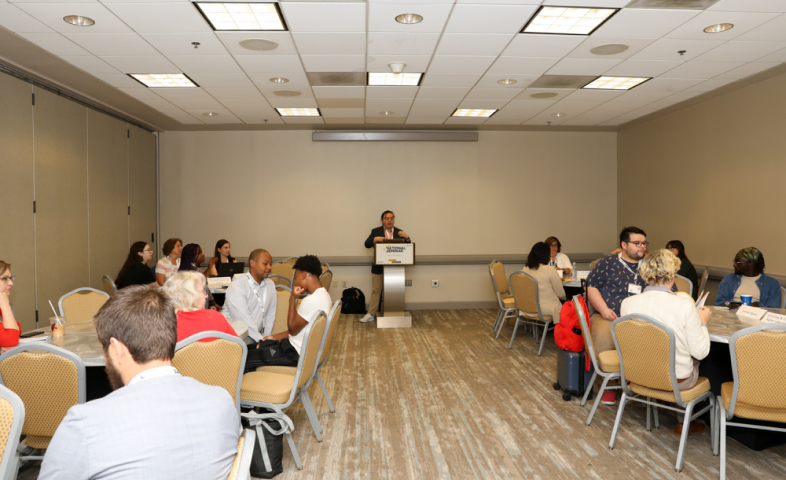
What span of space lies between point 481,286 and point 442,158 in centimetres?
246

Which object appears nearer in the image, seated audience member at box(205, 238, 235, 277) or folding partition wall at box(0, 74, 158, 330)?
folding partition wall at box(0, 74, 158, 330)

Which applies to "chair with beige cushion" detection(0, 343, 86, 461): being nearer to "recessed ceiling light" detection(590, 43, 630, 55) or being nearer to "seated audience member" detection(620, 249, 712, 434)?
"seated audience member" detection(620, 249, 712, 434)

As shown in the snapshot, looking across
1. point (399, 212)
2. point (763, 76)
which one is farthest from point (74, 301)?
point (763, 76)

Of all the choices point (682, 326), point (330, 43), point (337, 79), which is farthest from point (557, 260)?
point (330, 43)

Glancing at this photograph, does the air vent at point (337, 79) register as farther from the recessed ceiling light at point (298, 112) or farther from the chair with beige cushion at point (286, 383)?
the chair with beige cushion at point (286, 383)

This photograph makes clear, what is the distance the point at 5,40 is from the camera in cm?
463

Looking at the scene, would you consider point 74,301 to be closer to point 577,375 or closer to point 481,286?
point 577,375

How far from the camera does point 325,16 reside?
12.4ft

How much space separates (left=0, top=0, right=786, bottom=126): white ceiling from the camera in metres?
3.70

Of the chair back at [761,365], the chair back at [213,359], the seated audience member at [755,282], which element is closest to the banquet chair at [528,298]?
the seated audience member at [755,282]

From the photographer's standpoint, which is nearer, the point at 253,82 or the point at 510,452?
the point at 510,452

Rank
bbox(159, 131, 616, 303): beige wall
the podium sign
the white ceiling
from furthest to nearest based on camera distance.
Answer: bbox(159, 131, 616, 303): beige wall, the podium sign, the white ceiling

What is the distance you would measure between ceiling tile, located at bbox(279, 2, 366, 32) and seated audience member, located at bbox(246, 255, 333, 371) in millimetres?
1814

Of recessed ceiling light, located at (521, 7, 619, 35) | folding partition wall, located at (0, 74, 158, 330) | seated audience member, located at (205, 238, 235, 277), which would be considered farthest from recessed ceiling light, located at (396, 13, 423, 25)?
folding partition wall, located at (0, 74, 158, 330)
